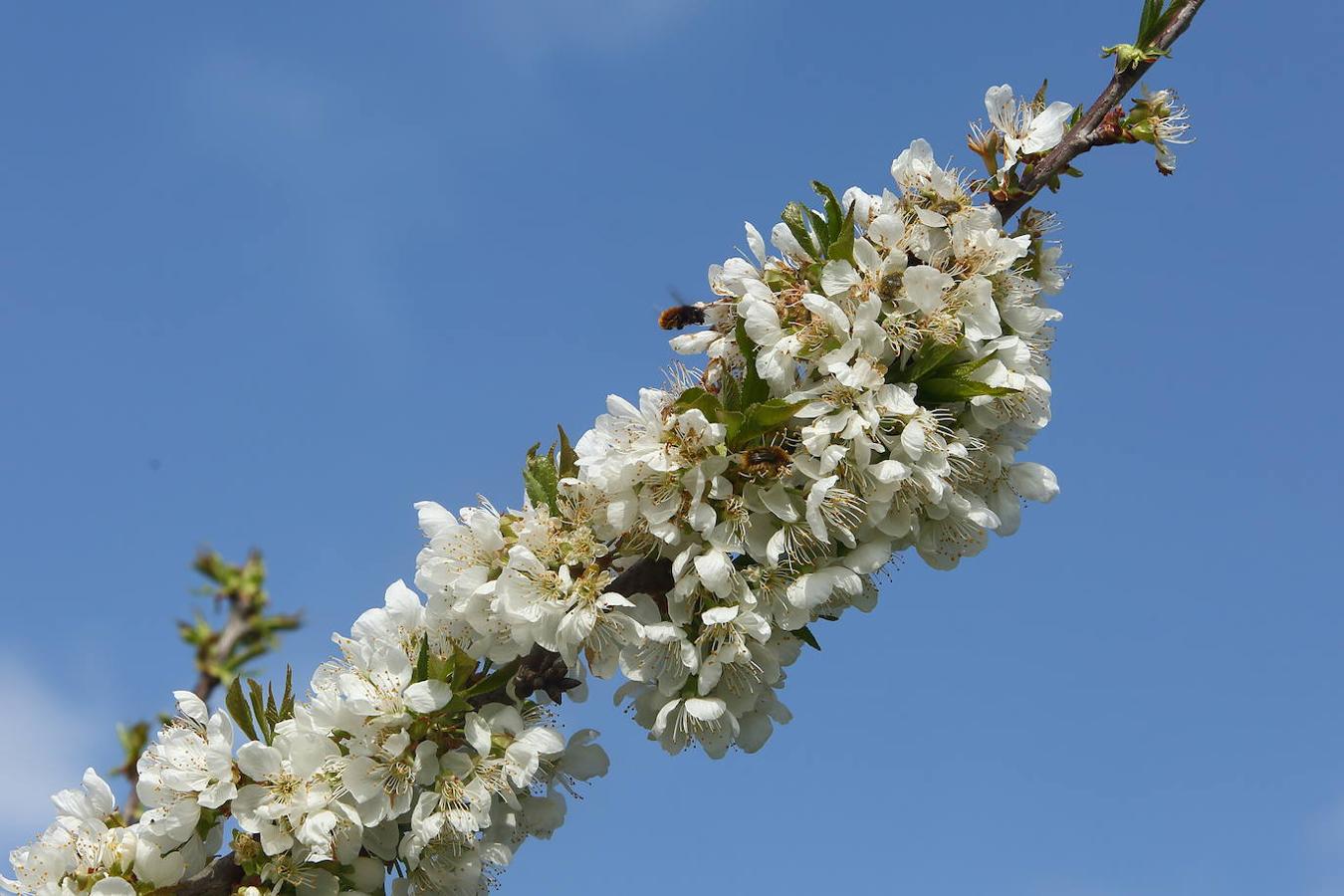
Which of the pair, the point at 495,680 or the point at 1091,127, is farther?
the point at 1091,127

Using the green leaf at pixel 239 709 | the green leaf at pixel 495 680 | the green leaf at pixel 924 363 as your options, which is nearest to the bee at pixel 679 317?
the green leaf at pixel 924 363

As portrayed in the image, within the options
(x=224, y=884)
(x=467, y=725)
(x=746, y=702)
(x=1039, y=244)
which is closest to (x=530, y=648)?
(x=467, y=725)

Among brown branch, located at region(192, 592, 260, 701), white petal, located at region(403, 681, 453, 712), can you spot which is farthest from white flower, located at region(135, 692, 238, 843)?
brown branch, located at region(192, 592, 260, 701)

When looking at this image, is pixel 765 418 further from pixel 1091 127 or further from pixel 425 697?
pixel 1091 127

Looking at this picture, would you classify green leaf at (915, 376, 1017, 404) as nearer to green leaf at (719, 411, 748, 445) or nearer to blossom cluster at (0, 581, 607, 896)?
green leaf at (719, 411, 748, 445)

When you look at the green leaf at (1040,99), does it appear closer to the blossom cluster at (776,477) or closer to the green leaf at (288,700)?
the blossom cluster at (776,477)

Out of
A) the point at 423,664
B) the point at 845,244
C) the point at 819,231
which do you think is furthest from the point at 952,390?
A: the point at 423,664
